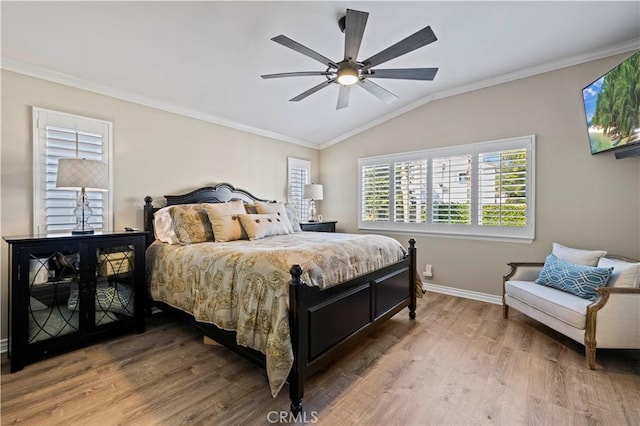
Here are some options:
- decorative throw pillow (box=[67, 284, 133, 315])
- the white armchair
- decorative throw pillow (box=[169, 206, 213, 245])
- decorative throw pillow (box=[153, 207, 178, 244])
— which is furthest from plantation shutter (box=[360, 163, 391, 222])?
decorative throw pillow (box=[67, 284, 133, 315])

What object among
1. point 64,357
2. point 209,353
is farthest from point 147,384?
point 64,357

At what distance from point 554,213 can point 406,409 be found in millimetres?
3001

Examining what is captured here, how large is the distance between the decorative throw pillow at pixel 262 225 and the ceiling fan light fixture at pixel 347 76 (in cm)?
170

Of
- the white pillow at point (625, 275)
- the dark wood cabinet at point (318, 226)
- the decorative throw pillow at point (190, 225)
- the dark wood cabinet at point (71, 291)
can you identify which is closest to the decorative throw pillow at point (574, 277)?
the white pillow at point (625, 275)

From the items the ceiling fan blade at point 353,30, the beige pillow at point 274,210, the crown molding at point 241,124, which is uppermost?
the crown molding at point 241,124

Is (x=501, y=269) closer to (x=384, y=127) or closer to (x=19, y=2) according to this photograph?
(x=384, y=127)

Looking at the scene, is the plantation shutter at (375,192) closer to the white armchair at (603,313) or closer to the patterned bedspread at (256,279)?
the patterned bedspread at (256,279)

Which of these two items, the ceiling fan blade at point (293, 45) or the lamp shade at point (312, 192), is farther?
the lamp shade at point (312, 192)

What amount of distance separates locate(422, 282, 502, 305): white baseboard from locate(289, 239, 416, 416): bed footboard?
1.49 meters

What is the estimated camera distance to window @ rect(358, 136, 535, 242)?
3.66m

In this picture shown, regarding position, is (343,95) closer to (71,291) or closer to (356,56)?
(356,56)

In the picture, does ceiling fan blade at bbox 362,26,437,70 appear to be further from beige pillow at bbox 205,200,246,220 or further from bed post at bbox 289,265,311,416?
beige pillow at bbox 205,200,246,220

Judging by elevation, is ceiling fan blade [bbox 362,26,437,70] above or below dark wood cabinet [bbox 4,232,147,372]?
above

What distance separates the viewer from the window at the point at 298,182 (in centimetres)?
524
